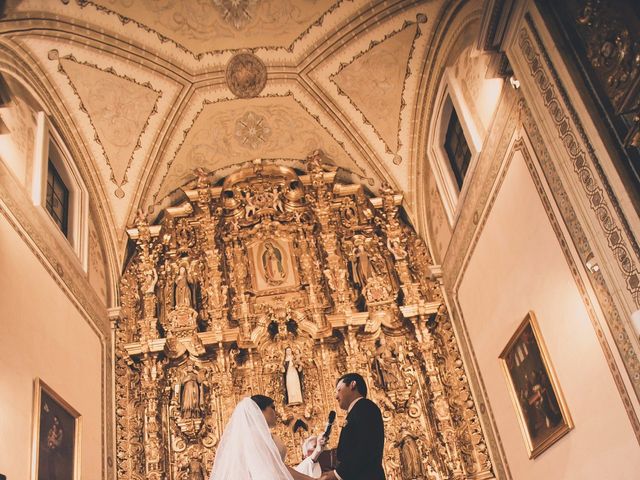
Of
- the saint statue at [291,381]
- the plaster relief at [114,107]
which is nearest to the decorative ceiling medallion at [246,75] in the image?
the plaster relief at [114,107]

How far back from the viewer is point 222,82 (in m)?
12.7

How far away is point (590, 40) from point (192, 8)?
6826mm

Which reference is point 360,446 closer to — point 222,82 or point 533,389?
point 533,389

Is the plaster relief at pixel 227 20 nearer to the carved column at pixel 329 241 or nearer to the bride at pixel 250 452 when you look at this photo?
the carved column at pixel 329 241

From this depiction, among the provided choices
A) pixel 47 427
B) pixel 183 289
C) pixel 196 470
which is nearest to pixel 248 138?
pixel 183 289

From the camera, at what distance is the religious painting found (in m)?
13.1

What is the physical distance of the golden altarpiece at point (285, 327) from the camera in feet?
37.3

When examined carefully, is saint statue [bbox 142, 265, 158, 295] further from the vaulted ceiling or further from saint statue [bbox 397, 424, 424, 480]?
saint statue [bbox 397, 424, 424, 480]

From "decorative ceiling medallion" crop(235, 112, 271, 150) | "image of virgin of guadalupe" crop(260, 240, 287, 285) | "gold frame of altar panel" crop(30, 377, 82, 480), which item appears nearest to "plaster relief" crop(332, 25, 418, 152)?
"decorative ceiling medallion" crop(235, 112, 271, 150)

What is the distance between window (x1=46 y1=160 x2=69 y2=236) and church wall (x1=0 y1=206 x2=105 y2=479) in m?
1.54

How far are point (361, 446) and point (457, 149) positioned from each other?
7136mm

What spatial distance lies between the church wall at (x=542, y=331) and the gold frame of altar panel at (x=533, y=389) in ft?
0.33

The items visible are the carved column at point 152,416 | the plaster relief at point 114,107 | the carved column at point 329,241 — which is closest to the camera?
the carved column at point 152,416

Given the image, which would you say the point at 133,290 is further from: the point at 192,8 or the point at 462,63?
the point at 462,63
